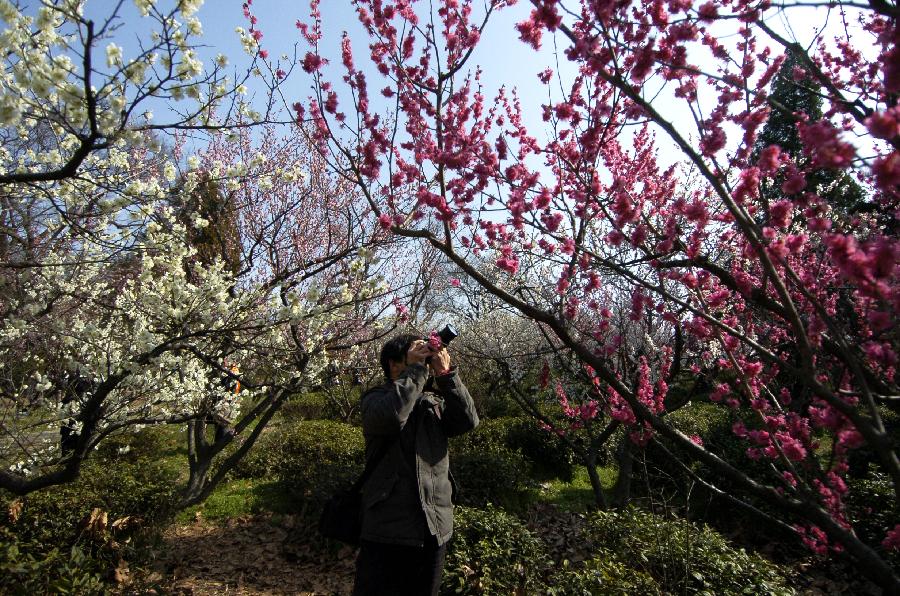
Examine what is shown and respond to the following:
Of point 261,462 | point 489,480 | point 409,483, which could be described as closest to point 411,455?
point 409,483

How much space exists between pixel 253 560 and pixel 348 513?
336 cm

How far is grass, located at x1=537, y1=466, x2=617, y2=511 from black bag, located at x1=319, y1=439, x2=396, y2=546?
469 centimetres

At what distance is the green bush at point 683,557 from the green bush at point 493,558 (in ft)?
2.11

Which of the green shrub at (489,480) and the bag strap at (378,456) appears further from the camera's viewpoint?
the green shrub at (489,480)

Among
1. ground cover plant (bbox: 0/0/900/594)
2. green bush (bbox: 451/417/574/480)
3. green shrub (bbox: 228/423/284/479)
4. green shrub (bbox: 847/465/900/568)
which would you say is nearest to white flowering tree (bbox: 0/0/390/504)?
ground cover plant (bbox: 0/0/900/594)

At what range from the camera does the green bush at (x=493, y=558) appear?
11.6 ft

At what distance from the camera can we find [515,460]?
695 cm

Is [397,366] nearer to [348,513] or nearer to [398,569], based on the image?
[348,513]

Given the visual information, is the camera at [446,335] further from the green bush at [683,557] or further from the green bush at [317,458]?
the green bush at [317,458]

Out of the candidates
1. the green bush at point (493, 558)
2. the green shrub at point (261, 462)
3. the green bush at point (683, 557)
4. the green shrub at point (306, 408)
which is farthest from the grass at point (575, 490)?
the green shrub at point (306, 408)

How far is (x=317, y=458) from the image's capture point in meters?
7.52

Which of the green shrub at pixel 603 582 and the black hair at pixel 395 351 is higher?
the black hair at pixel 395 351

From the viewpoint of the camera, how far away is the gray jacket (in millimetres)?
2248

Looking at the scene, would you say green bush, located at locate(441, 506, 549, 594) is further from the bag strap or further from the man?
the bag strap
